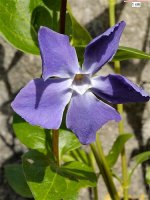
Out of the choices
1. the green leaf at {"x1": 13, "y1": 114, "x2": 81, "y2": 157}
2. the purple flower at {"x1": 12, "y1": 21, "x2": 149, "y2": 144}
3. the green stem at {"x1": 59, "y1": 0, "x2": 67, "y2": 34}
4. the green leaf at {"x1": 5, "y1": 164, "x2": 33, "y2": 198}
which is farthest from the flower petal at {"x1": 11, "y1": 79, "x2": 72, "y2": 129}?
the green leaf at {"x1": 5, "y1": 164, "x2": 33, "y2": 198}

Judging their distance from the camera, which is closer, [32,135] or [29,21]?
[29,21]

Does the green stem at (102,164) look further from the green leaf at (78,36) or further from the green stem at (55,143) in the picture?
the green leaf at (78,36)

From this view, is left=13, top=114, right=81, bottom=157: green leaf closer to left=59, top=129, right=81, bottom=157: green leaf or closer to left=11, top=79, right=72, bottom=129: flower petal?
left=59, top=129, right=81, bottom=157: green leaf

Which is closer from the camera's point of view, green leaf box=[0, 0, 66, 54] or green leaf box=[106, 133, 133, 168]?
green leaf box=[0, 0, 66, 54]

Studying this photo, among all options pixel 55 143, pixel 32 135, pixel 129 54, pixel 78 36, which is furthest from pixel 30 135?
pixel 129 54

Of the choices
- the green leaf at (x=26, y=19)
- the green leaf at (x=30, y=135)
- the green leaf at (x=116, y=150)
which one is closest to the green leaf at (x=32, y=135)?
the green leaf at (x=30, y=135)

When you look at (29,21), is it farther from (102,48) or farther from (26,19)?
(102,48)

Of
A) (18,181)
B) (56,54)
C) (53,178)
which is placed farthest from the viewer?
(18,181)

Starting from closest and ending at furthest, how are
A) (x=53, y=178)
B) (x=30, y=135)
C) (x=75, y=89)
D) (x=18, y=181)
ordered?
(x=75, y=89) < (x=53, y=178) < (x=30, y=135) < (x=18, y=181)
